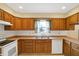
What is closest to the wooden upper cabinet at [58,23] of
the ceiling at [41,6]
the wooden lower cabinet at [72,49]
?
the ceiling at [41,6]

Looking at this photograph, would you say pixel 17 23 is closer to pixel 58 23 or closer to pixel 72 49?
pixel 58 23

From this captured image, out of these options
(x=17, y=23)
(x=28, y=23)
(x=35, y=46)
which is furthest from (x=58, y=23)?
(x=17, y=23)

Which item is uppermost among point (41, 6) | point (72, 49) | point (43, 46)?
→ point (41, 6)

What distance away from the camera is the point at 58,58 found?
3.26ft

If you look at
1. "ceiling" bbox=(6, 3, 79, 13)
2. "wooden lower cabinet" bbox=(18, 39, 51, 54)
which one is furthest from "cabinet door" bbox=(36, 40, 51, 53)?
"ceiling" bbox=(6, 3, 79, 13)

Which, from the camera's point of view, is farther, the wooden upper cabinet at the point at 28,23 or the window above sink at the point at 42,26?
the window above sink at the point at 42,26

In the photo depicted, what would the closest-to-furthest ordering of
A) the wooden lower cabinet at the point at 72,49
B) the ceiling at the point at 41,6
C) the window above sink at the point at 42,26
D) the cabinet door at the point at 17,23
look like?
1. the wooden lower cabinet at the point at 72,49
2. the ceiling at the point at 41,6
3. the cabinet door at the point at 17,23
4. the window above sink at the point at 42,26

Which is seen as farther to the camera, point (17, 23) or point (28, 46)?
point (17, 23)

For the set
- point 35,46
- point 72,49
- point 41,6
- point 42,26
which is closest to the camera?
point 72,49

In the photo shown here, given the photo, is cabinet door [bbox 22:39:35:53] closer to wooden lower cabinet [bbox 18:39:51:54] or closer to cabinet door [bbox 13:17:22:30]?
wooden lower cabinet [bbox 18:39:51:54]

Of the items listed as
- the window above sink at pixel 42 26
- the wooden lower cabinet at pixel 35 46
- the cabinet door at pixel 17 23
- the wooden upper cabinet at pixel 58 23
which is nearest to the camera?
the wooden lower cabinet at pixel 35 46

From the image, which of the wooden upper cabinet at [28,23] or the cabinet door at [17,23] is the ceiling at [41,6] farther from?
the wooden upper cabinet at [28,23]

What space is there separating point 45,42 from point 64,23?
1783 millimetres

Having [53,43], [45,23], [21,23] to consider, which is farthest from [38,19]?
[53,43]
